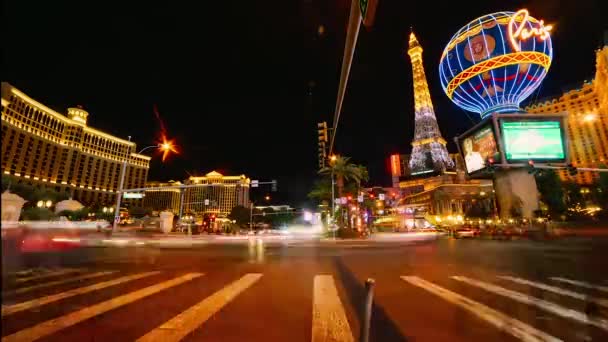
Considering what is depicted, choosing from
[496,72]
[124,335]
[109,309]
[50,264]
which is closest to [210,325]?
[124,335]

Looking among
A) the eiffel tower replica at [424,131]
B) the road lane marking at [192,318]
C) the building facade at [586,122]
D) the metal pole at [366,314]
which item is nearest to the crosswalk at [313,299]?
the road lane marking at [192,318]

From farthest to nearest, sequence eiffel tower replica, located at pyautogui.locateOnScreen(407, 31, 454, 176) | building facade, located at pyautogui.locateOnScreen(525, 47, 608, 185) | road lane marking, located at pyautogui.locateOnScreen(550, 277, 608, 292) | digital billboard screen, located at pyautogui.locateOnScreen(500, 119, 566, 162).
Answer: eiffel tower replica, located at pyautogui.locateOnScreen(407, 31, 454, 176)
building facade, located at pyautogui.locateOnScreen(525, 47, 608, 185)
digital billboard screen, located at pyautogui.locateOnScreen(500, 119, 566, 162)
road lane marking, located at pyautogui.locateOnScreen(550, 277, 608, 292)

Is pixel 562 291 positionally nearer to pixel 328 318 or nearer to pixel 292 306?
pixel 328 318

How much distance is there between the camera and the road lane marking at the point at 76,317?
4.09 m

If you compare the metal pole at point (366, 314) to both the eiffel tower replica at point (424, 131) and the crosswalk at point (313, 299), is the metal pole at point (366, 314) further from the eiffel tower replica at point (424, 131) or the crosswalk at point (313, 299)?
the eiffel tower replica at point (424, 131)

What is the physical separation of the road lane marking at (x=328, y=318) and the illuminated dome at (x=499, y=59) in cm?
4086

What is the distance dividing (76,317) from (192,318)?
6.70ft

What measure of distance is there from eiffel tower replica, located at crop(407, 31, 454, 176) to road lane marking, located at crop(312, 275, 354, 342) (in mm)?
117553

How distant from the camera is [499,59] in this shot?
34875 mm

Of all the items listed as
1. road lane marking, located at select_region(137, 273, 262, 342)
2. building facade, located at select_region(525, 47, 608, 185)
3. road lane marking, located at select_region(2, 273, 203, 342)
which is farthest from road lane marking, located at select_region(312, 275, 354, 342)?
building facade, located at select_region(525, 47, 608, 185)

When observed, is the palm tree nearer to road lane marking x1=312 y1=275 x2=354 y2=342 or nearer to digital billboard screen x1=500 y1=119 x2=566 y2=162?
digital billboard screen x1=500 y1=119 x2=566 y2=162

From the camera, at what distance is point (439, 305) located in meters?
5.84

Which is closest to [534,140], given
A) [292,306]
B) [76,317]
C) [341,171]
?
[341,171]

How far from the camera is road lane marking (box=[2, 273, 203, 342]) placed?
13.4ft
